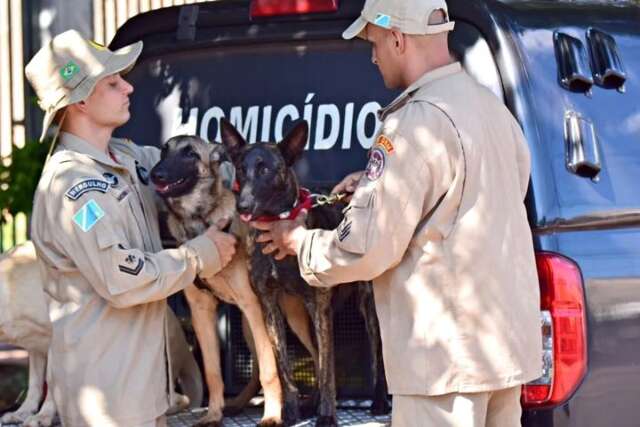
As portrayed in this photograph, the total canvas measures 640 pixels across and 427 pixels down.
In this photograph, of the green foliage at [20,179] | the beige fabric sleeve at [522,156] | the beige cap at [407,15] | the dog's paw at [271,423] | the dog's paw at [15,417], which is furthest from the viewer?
the green foliage at [20,179]

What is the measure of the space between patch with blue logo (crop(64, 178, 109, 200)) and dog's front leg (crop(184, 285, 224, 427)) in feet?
2.59

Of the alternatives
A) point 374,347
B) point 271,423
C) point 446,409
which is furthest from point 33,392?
point 446,409

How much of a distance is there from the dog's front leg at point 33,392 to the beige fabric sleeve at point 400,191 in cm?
176

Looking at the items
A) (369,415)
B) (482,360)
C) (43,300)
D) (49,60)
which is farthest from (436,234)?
(43,300)

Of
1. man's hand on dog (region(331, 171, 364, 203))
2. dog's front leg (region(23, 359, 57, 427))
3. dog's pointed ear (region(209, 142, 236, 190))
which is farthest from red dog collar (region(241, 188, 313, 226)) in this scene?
dog's front leg (region(23, 359, 57, 427))

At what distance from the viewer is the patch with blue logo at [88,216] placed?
386 cm

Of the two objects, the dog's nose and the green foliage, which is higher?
the green foliage

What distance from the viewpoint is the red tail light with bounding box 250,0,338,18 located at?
4.49 metres

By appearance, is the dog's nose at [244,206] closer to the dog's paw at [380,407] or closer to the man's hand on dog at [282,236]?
the man's hand on dog at [282,236]

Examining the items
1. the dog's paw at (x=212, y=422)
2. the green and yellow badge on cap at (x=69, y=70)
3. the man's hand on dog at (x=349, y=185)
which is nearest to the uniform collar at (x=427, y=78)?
the man's hand on dog at (x=349, y=185)

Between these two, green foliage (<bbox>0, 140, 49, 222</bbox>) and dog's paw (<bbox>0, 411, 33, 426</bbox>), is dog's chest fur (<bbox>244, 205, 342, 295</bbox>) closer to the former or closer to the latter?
dog's paw (<bbox>0, 411, 33, 426</bbox>)

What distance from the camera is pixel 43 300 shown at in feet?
15.1

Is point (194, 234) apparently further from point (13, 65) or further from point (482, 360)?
point (13, 65)

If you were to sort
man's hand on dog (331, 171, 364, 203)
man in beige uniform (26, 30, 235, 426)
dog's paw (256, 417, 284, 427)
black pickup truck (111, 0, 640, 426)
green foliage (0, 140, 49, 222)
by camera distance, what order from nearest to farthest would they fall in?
1. black pickup truck (111, 0, 640, 426)
2. man in beige uniform (26, 30, 235, 426)
3. man's hand on dog (331, 171, 364, 203)
4. dog's paw (256, 417, 284, 427)
5. green foliage (0, 140, 49, 222)
